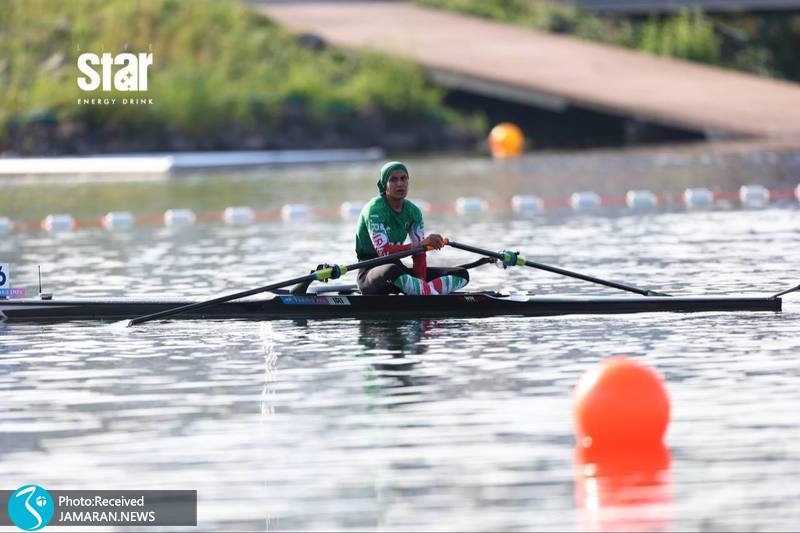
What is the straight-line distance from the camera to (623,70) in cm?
4525

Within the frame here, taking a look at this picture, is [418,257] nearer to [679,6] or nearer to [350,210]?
[350,210]

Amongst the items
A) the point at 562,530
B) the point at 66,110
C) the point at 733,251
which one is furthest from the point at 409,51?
the point at 562,530

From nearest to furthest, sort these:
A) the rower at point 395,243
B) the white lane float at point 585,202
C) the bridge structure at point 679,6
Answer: the rower at point 395,243
the white lane float at point 585,202
the bridge structure at point 679,6

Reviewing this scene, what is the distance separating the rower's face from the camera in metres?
14.7

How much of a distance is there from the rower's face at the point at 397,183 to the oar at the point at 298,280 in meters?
0.57

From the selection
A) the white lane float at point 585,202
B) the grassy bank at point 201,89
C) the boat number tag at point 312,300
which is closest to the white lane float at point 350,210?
the white lane float at point 585,202

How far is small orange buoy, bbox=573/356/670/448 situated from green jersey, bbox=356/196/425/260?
5.06m

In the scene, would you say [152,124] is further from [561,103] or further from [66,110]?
[561,103]

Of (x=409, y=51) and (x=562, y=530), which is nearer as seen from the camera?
(x=562, y=530)

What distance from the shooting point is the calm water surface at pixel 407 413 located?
28.4 ft

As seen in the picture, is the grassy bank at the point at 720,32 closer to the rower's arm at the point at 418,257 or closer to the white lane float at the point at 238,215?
the white lane float at the point at 238,215

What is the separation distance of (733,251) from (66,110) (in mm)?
26369

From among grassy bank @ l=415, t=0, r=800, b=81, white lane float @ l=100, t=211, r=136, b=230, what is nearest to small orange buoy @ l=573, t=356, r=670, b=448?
white lane float @ l=100, t=211, r=136, b=230

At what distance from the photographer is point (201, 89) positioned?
43969 millimetres
